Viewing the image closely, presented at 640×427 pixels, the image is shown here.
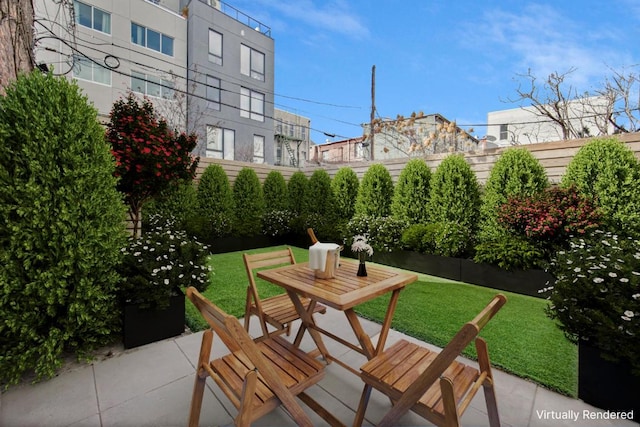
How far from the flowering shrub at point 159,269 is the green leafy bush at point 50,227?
20cm

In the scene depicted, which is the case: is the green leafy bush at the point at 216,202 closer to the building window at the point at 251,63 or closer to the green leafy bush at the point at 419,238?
the green leafy bush at the point at 419,238

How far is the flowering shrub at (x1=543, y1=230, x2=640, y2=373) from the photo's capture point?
A: 167 cm

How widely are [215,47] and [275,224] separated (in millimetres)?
12880

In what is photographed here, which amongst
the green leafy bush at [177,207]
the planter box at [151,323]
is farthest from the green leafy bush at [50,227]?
the green leafy bush at [177,207]

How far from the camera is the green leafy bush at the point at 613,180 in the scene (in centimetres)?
386

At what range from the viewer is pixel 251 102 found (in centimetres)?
1703

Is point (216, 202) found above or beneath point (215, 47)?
beneath

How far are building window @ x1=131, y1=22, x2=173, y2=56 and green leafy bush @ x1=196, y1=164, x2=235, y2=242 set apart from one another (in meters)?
10.5

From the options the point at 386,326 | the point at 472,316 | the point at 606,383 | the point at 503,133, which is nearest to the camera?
the point at 606,383

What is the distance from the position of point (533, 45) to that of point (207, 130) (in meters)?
13.8

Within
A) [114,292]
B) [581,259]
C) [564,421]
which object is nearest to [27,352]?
[114,292]

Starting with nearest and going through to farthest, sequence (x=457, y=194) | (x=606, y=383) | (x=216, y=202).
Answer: (x=606, y=383) → (x=457, y=194) → (x=216, y=202)

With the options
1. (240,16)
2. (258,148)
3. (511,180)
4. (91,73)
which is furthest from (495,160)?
(240,16)

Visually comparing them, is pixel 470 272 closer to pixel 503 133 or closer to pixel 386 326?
pixel 386 326
